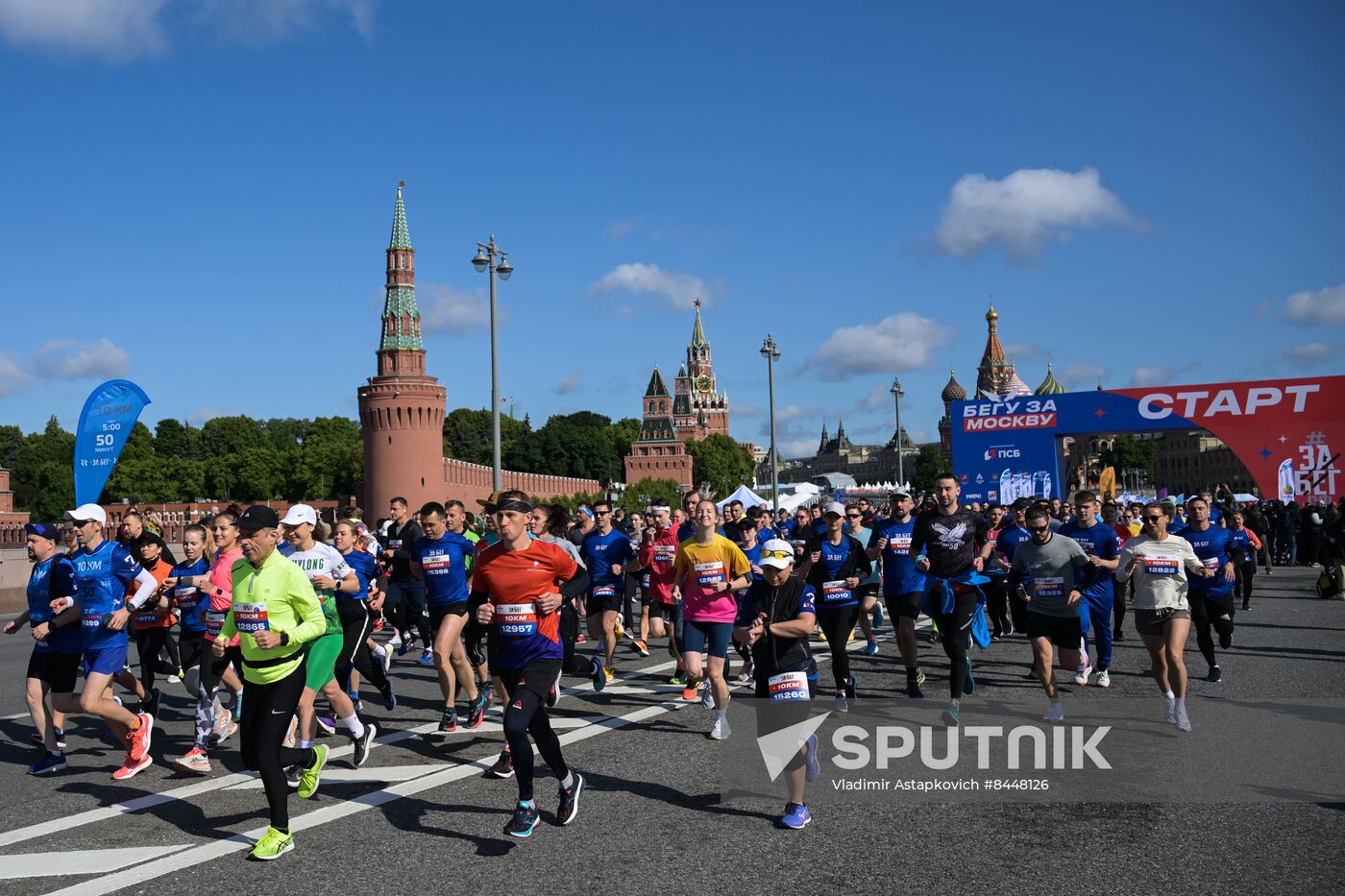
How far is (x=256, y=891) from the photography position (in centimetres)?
541

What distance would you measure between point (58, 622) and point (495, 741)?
3.32 metres

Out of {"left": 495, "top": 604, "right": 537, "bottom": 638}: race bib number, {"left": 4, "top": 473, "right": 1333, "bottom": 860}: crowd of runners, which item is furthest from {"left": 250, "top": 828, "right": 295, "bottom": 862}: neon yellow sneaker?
{"left": 495, "top": 604, "right": 537, "bottom": 638}: race bib number

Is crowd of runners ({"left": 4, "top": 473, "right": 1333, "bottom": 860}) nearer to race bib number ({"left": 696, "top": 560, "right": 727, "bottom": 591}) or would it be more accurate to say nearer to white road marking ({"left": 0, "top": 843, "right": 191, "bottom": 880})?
race bib number ({"left": 696, "top": 560, "right": 727, "bottom": 591})

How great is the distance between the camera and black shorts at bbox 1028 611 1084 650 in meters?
9.42

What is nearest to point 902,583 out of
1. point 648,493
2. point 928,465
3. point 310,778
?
point 310,778

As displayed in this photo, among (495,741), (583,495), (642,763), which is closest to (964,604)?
(642,763)

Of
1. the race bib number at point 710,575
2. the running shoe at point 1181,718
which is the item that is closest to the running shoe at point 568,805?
the race bib number at point 710,575

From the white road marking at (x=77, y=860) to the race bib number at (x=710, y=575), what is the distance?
4.07 m

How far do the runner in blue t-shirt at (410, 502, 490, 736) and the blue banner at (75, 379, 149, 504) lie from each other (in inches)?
571

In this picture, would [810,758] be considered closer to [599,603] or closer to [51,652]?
[51,652]

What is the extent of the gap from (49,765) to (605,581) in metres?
5.85

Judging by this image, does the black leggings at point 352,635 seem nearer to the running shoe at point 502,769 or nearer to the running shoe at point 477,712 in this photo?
the running shoe at point 477,712

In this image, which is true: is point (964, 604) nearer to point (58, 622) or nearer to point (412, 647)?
point (58, 622)

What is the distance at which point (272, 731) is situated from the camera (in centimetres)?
608
